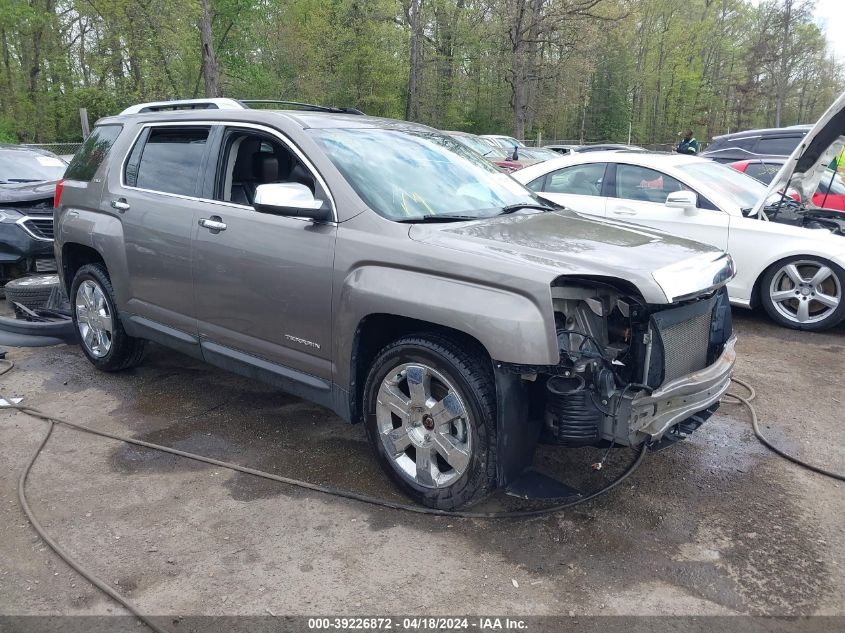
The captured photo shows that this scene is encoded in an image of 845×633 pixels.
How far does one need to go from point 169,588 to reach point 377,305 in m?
1.53

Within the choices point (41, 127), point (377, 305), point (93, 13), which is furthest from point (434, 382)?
point (41, 127)

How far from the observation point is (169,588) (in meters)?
2.78

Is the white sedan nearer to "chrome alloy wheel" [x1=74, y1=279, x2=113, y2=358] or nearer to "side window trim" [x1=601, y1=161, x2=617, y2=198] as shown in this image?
"side window trim" [x1=601, y1=161, x2=617, y2=198]

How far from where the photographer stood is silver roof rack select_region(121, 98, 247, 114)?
4535 mm

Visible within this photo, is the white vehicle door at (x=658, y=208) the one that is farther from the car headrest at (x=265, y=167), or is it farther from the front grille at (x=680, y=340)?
the car headrest at (x=265, y=167)

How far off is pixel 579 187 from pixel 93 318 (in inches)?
201

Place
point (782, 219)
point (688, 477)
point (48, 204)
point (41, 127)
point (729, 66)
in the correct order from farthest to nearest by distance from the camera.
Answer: point (729, 66), point (41, 127), point (48, 204), point (782, 219), point (688, 477)

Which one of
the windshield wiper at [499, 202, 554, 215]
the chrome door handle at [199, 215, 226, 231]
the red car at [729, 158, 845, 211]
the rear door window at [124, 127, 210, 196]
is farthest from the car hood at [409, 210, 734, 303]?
the red car at [729, 158, 845, 211]

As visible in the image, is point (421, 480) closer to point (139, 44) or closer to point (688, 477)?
point (688, 477)

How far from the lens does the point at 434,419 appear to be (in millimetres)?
3217

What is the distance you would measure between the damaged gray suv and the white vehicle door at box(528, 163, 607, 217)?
10.2 feet

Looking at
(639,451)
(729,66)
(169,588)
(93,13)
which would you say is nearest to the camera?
(169,588)

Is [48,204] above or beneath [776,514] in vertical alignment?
above

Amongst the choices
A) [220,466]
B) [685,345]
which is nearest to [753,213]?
[685,345]
